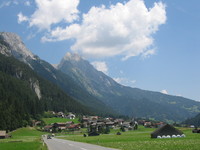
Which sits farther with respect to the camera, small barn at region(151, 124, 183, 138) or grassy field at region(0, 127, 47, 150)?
small barn at region(151, 124, 183, 138)

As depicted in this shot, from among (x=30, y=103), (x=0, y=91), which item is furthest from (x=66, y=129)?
(x=0, y=91)

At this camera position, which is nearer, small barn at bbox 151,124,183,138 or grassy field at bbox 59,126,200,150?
grassy field at bbox 59,126,200,150

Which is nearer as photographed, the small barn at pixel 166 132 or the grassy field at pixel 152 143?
the grassy field at pixel 152 143

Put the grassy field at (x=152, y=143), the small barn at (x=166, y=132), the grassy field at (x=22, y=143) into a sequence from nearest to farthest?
the grassy field at (x=152, y=143)
the grassy field at (x=22, y=143)
the small barn at (x=166, y=132)

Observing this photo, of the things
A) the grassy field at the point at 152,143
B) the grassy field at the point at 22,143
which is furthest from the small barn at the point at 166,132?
the grassy field at the point at 22,143

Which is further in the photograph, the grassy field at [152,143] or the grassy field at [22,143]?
the grassy field at [22,143]

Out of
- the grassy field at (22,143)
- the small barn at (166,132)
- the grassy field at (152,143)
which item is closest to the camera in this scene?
the grassy field at (152,143)

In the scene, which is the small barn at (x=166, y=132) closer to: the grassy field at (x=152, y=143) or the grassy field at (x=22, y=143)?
the grassy field at (x=152, y=143)

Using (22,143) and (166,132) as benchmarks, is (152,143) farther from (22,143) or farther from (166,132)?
(166,132)

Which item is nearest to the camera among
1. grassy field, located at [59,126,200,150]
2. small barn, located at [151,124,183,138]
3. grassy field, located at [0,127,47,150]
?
grassy field, located at [59,126,200,150]

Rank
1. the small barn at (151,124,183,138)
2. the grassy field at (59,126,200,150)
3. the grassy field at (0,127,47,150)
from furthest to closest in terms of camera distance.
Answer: the small barn at (151,124,183,138), the grassy field at (0,127,47,150), the grassy field at (59,126,200,150)

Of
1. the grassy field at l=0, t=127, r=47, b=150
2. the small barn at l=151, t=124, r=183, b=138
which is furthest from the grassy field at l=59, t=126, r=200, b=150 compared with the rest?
the small barn at l=151, t=124, r=183, b=138

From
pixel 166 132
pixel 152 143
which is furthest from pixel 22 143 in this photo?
pixel 166 132

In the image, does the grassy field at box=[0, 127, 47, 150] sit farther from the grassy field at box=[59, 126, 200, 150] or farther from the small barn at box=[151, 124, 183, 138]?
the small barn at box=[151, 124, 183, 138]
